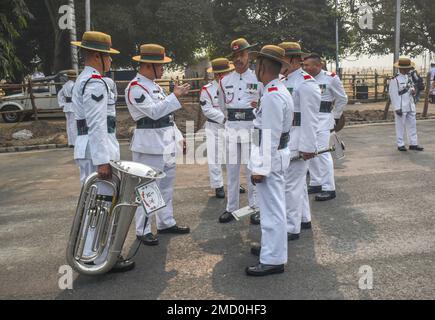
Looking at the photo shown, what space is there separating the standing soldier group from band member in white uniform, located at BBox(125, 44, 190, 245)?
1 cm

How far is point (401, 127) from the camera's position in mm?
10922

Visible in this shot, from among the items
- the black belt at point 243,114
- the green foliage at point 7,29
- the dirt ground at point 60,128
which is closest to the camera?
the black belt at point 243,114

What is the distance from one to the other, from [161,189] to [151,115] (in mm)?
912

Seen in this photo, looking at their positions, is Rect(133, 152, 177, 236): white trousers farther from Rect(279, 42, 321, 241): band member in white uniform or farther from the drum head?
Rect(279, 42, 321, 241): band member in white uniform

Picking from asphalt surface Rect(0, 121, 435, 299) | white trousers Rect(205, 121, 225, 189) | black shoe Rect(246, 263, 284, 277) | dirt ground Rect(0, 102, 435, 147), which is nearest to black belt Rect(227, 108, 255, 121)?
white trousers Rect(205, 121, 225, 189)

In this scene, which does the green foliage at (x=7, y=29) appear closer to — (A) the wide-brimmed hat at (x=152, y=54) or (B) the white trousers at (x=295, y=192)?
(A) the wide-brimmed hat at (x=152, y=54)

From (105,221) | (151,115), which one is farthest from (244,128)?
(105,221)

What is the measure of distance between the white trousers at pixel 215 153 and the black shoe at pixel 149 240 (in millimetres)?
2293

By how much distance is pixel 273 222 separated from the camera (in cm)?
445

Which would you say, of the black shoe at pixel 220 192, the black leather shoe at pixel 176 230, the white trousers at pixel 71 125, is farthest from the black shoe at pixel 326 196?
the white trousers at pixel 71 125

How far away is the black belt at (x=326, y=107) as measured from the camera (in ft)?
23.5

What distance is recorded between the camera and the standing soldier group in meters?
4.42

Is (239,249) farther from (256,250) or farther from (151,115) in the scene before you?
(151,115)
